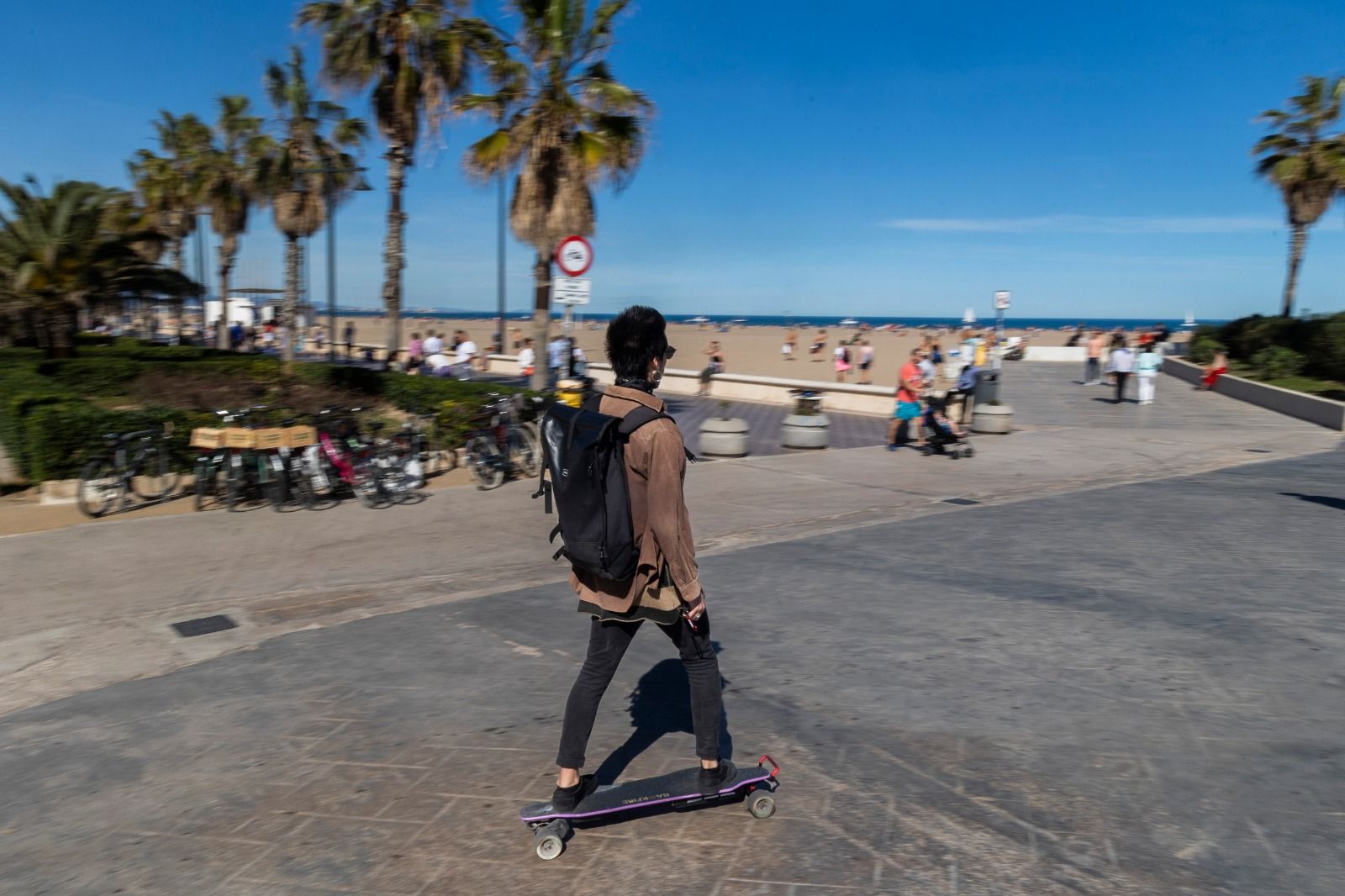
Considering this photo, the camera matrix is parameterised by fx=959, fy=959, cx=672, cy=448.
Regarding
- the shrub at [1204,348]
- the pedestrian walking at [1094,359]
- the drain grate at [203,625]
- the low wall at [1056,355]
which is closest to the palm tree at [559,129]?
the drain grate at [203,625]

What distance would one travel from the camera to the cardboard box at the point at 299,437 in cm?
1048

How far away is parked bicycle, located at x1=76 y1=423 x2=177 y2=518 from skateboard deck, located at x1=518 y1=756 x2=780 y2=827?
341 inches

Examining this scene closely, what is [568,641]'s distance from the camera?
586 centimetres

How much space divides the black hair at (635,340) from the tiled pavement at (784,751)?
173 centimetres

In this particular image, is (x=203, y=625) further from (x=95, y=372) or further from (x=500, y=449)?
(x=95, y=372)

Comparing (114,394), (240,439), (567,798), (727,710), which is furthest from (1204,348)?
(567,798)

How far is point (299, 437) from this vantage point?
10.6 m

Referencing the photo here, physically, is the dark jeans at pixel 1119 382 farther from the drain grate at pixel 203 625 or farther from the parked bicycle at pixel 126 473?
the drain grate at pixel 203 625

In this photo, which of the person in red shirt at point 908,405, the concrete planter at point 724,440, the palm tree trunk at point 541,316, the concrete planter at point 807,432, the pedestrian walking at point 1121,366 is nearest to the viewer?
the concrete planter at point 724,440

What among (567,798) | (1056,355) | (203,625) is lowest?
(203,625)

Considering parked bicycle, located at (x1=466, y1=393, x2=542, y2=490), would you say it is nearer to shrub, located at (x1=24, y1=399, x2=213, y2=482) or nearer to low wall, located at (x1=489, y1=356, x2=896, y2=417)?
shrub, located at (x1=24, y1=399, x2=213, y2=482)

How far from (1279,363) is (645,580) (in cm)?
3141

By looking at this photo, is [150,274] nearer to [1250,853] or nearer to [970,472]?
[970,472]

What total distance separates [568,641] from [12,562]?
5236 mm
